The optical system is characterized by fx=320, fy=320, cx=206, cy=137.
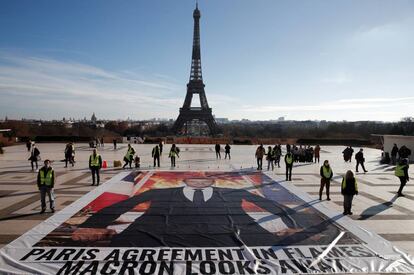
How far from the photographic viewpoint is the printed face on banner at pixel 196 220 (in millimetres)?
6887

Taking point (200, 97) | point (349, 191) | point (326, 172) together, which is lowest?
point (349, 191)

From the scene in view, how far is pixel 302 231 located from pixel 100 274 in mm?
4574

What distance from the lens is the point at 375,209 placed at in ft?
31.8

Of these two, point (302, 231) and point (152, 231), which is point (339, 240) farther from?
point (152, 231)

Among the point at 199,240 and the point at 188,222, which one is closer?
the point at 199,240

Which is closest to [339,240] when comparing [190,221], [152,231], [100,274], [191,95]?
[190,221]

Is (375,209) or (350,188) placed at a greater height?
(350,188)

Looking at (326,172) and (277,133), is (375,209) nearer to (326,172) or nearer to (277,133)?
Answer: (326,172)

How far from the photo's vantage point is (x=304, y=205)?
988cm

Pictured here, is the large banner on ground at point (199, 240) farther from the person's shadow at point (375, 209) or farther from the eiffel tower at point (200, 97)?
the eiffel tower at point (200, 97)

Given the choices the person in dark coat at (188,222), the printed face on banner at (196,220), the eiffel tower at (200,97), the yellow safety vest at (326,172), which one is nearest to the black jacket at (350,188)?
the printed face on banner at (196,220)

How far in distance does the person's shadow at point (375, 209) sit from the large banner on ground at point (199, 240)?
0.85m

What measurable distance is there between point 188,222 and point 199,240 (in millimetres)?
1247

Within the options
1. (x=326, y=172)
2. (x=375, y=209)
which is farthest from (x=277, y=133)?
(x=375, y=209)
